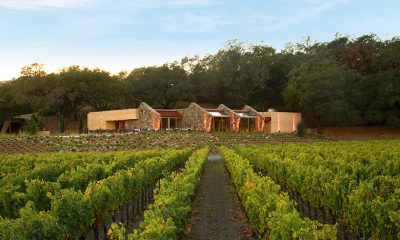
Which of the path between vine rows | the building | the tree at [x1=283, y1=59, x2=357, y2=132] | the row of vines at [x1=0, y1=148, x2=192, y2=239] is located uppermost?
the tree at [x1=283, y1=59, x2=357, y2=132]

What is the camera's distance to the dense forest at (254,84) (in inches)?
2094

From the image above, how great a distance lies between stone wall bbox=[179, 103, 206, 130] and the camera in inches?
1961

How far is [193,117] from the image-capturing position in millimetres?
50906

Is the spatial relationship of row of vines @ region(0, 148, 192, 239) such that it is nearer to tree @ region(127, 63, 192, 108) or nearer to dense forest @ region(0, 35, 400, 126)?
dense forest @ region(0, 35, 400, 126)

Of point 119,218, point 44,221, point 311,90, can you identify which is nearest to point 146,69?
point 311,90

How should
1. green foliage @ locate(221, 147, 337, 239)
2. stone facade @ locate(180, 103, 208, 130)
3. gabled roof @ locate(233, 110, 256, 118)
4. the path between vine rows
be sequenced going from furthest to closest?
gabled roof @ locate(233, 110, 256, 118) < stone facade @ locate(180, 103, 208, 130) < the path between vine rows < green foliage @ locate(221, 147, 337, 239)

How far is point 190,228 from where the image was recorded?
10.4 meters

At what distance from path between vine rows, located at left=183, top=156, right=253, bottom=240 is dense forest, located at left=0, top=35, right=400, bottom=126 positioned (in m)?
38.2

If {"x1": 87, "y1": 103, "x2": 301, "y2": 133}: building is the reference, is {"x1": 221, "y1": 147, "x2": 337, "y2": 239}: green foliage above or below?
below

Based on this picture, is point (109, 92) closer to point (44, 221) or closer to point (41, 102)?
point (41, 102)

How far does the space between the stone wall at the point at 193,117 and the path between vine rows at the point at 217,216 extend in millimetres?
32016

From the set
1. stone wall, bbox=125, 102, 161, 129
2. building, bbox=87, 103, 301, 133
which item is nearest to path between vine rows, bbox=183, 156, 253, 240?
stone wall, bbox=125, 102, 161, 129

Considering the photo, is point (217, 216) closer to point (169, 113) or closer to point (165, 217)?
point (165, 217)

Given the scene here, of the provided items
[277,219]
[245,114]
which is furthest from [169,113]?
[277,219]
